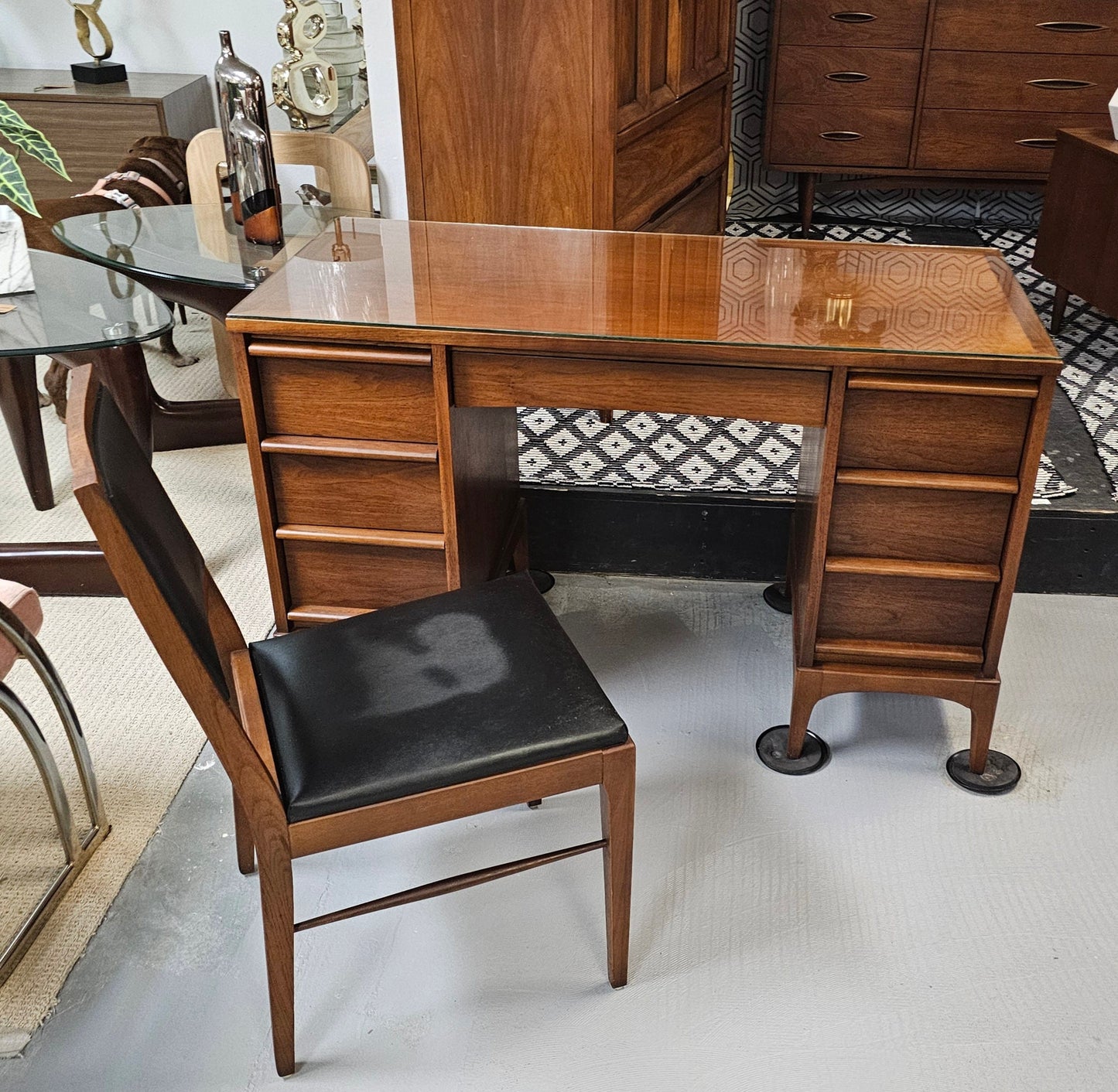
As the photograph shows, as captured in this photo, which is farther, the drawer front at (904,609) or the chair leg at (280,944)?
the drawer front at (904,609)

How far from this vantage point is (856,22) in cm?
412

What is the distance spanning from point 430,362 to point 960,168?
335 cm

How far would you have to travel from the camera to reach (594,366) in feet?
5.71

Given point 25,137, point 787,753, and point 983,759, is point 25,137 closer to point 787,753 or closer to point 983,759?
point 787,753

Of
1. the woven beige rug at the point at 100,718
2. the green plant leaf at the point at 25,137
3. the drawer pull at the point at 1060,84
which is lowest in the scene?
the woven beige rug at the point at 100,718

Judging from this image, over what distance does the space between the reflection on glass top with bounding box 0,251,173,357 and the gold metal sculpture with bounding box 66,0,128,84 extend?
93.6 inches

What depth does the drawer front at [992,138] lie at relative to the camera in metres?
4.22

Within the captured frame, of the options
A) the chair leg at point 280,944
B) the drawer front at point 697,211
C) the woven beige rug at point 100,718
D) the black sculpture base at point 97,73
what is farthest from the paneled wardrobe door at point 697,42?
the black sculpture base at point 97,73

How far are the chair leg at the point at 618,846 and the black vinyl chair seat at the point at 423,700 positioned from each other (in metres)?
0.03

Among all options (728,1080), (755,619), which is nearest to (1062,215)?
(755,619)

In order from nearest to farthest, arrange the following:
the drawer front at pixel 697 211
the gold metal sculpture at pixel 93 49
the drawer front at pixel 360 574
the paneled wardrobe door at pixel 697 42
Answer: the drawer front at pixel 360 574
the paneled wardrobe door at pixel 697 42
the drawer front at pixel 697 211
the gold metal sculpture at pixel 93 49

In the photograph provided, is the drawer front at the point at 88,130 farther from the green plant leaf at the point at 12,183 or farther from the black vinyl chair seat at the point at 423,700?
the black vinyl chair seat at the point at 423,700

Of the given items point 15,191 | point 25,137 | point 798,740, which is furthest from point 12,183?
point 798,740

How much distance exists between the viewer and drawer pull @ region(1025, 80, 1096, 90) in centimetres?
414
